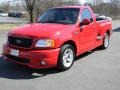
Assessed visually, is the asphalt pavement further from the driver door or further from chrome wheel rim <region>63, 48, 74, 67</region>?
the driver door

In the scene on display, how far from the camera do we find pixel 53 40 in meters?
6.76

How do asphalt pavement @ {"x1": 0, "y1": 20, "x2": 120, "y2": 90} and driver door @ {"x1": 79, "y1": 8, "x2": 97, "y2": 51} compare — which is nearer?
asphalt pavement @ {"x1": 0, "y1": 20, "x2": 120, "y2": 90}

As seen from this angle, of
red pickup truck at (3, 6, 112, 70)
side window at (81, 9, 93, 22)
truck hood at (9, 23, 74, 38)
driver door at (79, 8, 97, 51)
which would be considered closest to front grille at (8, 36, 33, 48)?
red pickup truck at (3, 6, 112, 70)

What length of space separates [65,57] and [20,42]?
1.31m

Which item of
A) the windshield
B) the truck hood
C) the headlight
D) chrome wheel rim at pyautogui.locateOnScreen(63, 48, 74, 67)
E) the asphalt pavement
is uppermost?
the windshield

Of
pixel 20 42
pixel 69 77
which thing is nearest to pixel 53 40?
→ pixel 20 42

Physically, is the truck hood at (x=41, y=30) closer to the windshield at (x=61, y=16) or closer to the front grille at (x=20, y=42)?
the front grille at (x=20, y=42)

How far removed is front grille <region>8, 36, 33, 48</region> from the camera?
6.79 metres

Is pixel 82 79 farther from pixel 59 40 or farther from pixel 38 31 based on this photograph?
pixel 38 31

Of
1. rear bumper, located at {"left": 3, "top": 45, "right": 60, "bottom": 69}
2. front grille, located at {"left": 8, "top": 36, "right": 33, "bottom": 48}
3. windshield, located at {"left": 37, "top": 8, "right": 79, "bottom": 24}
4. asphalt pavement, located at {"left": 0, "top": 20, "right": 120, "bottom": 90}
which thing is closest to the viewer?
asphalt pavement, located at {"left": 0, "top": 20, "right": 120, "bottom": 90}

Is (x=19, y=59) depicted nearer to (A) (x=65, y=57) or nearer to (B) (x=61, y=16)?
(A) (x=65, y=57)

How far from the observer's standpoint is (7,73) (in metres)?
7.01

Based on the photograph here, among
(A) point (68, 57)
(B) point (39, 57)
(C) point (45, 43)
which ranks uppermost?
(C) point (45, 43)

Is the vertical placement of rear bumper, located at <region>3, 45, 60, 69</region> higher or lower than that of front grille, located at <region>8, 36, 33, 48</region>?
lower
